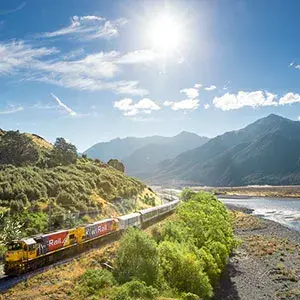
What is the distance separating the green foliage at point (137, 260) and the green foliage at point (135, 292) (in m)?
2.69

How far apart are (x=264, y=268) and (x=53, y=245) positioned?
107 feet

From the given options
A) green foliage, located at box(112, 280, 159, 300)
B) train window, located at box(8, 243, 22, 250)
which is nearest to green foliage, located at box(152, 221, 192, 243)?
green foliage, located at box(112, 280, 159, 300)

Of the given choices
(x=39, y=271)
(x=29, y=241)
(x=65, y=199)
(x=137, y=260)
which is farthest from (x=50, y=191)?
(x=137, y=260)

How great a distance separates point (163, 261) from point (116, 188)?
4526cm

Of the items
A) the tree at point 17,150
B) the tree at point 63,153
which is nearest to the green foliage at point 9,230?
the tree at point 17,150

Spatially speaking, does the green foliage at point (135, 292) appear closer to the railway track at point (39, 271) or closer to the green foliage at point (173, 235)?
the railway track at point (39, 271)

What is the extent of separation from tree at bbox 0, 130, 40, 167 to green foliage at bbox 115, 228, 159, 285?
42310 mm

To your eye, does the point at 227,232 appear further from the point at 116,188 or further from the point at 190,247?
the point at 116,188

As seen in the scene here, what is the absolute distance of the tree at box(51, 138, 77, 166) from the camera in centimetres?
8312

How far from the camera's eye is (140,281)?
101ft

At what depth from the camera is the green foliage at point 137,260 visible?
32.9m

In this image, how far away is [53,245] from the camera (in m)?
37.7

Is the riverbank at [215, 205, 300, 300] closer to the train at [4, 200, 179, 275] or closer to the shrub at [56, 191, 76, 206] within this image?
the train at [4, 200, 179, 275]

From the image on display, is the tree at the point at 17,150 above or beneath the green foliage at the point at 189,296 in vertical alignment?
above
